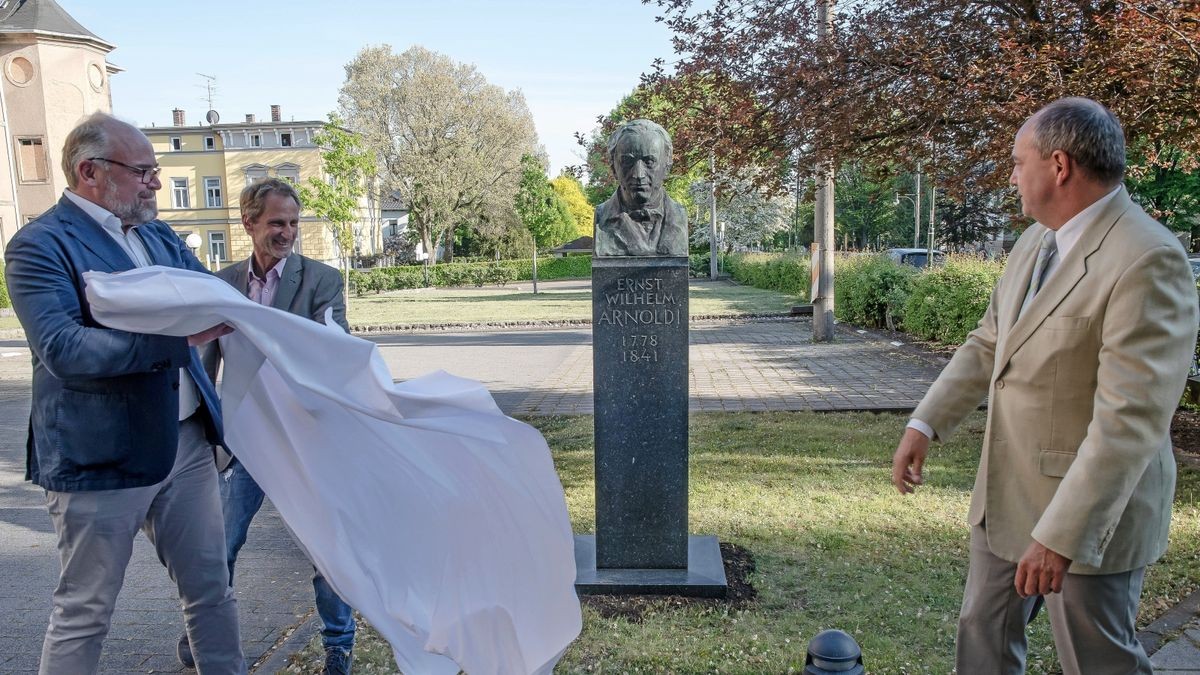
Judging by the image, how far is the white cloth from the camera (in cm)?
285

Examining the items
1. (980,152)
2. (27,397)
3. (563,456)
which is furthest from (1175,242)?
(27,397)

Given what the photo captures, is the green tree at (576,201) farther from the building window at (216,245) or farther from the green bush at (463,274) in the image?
the building window at (216,245)

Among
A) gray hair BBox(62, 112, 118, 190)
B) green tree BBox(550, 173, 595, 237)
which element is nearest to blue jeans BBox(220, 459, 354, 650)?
gray hair BBox(62, 112, 118, 190)

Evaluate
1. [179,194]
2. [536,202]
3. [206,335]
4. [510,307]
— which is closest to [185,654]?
[206,335]

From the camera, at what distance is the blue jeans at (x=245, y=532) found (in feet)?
11.8

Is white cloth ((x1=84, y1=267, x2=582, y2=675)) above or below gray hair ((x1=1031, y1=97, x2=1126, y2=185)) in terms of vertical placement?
below

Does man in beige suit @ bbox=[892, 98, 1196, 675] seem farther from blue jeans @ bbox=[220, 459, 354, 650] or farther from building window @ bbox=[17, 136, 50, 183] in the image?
building window @ bbox=[17, 136, 50, 183]

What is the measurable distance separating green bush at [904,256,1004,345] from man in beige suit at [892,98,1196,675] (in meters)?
11.6

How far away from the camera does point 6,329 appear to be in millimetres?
22875

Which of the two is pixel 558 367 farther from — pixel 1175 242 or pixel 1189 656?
pixel 1175 242

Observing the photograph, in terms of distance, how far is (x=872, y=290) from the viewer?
18.5m

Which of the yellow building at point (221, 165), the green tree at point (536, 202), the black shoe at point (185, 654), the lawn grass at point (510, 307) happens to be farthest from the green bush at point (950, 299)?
the yellow building at point (221, 165)

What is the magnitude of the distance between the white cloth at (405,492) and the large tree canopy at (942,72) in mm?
5168

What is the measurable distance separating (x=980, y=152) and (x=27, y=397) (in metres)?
13.3
